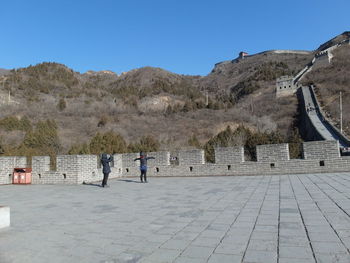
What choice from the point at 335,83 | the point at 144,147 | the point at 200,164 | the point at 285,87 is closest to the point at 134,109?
the point at 144,147

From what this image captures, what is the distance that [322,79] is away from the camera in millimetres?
58094

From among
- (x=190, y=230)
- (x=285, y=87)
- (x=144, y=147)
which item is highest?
(x=285, y=87)

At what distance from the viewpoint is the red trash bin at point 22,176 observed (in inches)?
477

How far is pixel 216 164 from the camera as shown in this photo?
484 inches

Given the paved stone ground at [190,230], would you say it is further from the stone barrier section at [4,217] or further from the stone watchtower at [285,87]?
the stone watchtower at [285,87]

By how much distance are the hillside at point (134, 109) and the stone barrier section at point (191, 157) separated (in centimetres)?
856

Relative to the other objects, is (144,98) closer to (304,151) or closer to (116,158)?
(116,158)

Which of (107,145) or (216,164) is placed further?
(107,145)

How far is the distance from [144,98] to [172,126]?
25174 millimetres

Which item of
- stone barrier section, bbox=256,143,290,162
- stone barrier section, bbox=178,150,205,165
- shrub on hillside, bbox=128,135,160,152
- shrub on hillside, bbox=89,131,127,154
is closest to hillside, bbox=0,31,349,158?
shrub on hillside, bbox=128,135,160,152

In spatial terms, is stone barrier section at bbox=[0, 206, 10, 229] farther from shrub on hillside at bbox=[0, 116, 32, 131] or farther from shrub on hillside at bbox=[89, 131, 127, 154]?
shrub on hillside at bbox=[0, 116, 32, 131]

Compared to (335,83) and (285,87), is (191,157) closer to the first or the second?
(335,83)

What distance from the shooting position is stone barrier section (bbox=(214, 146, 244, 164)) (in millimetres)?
11906

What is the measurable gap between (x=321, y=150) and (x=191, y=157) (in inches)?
225
